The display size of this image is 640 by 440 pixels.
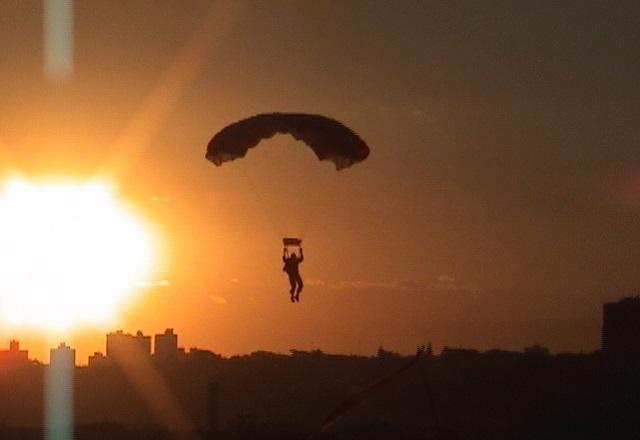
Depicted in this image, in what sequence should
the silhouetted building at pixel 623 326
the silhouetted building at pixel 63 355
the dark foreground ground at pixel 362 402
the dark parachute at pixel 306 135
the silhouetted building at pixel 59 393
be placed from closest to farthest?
the dark parachute at pixel 306 135, the dark foreground ground at pixel 362 402, the silhouetted building at pixel 59 393, the silhouetted building at pixel 623 326, the silhouetted building at pixel 63 355

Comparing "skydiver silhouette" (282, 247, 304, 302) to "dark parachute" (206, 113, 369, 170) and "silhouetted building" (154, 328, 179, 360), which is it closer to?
"dark parachute" (206, 113, 369, 170)

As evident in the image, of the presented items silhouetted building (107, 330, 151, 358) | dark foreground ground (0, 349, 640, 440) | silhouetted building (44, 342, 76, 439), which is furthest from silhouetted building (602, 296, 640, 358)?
silhouetted building (107, 330, 151, 358)

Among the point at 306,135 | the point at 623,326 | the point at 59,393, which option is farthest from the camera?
the point at 59,393

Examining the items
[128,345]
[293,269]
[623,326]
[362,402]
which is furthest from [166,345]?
[293,269]

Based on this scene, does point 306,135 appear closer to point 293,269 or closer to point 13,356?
point 293,269

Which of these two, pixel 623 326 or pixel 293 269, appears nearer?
pixel 293 269

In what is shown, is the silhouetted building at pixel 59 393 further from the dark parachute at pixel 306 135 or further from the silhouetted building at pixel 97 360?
the dark parachute at pixel 306 135

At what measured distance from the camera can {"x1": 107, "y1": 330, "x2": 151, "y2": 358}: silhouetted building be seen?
116 m

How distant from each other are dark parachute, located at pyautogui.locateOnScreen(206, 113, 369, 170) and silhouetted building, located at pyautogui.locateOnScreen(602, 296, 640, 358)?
2151 inches

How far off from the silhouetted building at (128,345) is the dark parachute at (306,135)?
88510 millimetres

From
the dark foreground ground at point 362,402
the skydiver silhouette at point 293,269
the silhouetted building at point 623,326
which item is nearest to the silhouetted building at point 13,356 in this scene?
the dark foreground ground at point 362,402

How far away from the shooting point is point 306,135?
1115 inches

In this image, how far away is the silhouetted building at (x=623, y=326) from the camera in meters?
81.3

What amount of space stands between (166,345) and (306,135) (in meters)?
92.6
